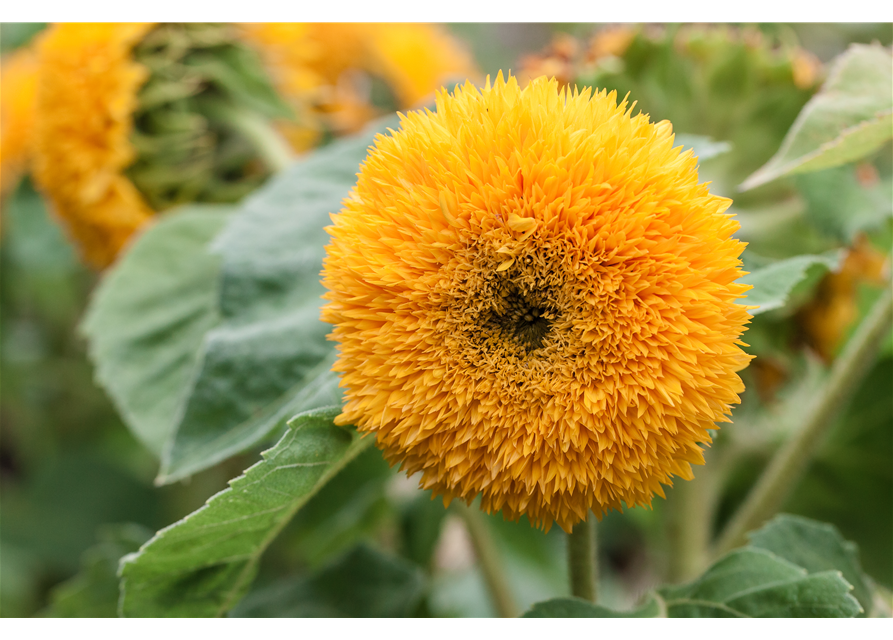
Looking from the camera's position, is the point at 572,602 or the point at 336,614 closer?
the point at 572,602

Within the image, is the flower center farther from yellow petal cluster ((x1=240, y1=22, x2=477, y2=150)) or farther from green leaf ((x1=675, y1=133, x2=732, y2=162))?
yellow petal cluster ((x1=240, y1=22, x2=477, y2=150))

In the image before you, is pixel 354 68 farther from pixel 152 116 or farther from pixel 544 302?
pixel 544 302

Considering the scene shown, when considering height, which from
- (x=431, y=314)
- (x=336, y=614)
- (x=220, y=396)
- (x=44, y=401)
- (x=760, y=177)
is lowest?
(x=44, y=401)

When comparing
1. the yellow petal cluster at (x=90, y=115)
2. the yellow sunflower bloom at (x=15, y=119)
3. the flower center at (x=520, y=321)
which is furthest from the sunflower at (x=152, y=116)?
the flower center at (x=520, y=321)

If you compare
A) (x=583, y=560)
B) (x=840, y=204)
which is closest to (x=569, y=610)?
(x=583, y=560)

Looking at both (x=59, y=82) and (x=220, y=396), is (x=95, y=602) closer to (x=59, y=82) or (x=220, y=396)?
(x=220, y=396)

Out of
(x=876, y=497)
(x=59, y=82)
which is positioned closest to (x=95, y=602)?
(x=59, y=82)

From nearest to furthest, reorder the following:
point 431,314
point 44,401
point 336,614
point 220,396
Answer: point 431,314
point 220,396
point 336,614
point 44,401
